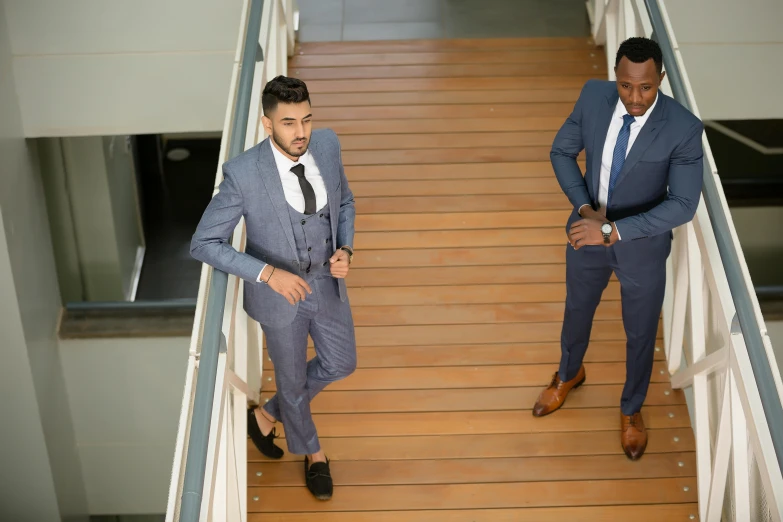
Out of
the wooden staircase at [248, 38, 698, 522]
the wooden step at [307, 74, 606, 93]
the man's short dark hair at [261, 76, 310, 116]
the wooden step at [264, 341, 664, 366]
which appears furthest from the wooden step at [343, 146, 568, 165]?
the man's short dark hair at [261, 76, 310, 116]

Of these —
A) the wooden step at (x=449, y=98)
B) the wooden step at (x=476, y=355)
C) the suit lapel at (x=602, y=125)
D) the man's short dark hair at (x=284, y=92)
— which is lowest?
the wooden step at (x=476, y=355)

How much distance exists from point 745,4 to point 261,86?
10.8 feet

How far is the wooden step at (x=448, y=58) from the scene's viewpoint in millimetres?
5531

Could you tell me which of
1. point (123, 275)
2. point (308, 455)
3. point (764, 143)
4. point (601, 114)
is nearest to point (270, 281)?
point (308, 455)

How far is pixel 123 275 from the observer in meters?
8.78

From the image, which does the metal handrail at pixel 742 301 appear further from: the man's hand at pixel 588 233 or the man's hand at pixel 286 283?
the man's hand at pixel 286 283

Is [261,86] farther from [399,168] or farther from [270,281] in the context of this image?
[270,281]

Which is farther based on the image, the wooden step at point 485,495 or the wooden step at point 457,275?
the wooden step at point 457,275

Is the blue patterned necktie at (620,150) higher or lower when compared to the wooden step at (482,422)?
higher

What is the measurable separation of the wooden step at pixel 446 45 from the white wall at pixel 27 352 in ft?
6.39

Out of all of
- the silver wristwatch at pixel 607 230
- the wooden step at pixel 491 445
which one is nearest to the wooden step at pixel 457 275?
the wooden step at pixel 491 445

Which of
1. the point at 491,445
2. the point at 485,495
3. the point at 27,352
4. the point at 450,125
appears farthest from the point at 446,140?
the point at 27,352

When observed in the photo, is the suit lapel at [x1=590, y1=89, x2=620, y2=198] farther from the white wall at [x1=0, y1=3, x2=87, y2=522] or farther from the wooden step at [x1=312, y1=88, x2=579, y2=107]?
the white wall at [x1=0, y1=3, x2=87, y2=522]

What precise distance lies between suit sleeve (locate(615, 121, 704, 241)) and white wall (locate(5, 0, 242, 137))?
11.3 feet
